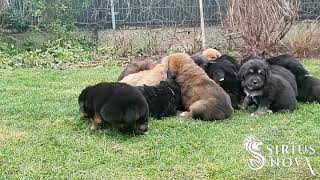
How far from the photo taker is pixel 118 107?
6.11 metres

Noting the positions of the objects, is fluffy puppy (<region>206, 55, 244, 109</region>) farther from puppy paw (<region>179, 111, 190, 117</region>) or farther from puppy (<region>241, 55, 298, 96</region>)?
puppy paw (<region>179, 111, 190, 117</region>)

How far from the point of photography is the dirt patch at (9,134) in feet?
20.9

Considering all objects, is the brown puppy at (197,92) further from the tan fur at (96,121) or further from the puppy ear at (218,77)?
the tan fur at (96,121)

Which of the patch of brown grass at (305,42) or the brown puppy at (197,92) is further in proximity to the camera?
the patch of brown grass at (305,42)

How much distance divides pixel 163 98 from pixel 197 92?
52cm

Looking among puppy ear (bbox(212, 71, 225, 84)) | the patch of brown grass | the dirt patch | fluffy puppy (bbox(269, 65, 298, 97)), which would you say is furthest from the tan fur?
the patch of brown grass

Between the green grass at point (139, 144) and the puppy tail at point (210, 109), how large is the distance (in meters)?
0.13

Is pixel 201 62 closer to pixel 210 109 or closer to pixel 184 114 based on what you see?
pixel 184 114

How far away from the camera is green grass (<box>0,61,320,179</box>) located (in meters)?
5.25

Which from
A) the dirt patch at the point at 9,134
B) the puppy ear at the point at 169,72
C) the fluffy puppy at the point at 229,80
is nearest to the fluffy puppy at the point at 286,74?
the fluffy puppy at the point at 229,80

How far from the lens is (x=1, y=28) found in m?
15.8

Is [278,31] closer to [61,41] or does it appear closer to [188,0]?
[188,0]

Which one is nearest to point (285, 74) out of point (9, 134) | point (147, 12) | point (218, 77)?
point (218, 77)

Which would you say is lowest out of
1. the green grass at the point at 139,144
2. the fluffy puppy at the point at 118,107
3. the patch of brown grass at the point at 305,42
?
the green grass at the point at 139,144
